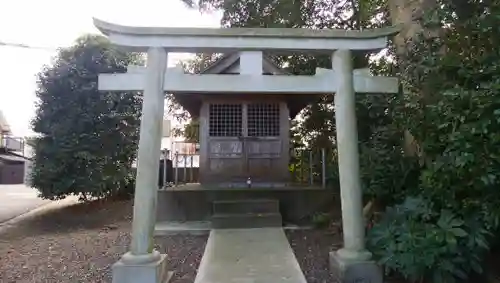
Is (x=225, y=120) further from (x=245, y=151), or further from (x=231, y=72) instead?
(x=231, y=72)

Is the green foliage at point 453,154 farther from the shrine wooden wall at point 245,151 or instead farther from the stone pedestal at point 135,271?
the shrine wooden wall at point 245,151

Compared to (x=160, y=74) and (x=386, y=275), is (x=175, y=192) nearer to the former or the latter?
(x=160, y=74)

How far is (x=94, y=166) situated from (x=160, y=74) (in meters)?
6.27

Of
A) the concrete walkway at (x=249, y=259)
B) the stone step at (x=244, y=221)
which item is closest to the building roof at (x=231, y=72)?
the stone step at (x=244, y=221)

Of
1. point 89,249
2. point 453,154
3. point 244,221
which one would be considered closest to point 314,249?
point 244,221

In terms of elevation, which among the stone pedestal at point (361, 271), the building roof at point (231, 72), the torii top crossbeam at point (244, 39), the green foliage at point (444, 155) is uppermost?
the building roof at point (231, 72)

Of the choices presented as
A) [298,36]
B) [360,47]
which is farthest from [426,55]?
[298,36]

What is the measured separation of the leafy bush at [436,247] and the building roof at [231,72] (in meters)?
4.67

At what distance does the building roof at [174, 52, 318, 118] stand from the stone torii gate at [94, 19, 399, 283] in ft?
10.2

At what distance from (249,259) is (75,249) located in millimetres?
3308

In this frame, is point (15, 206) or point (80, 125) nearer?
point (80, 125)

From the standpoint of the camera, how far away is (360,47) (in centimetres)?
504

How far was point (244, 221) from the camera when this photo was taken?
8.03m

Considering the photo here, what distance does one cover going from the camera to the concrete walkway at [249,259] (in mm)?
4875
